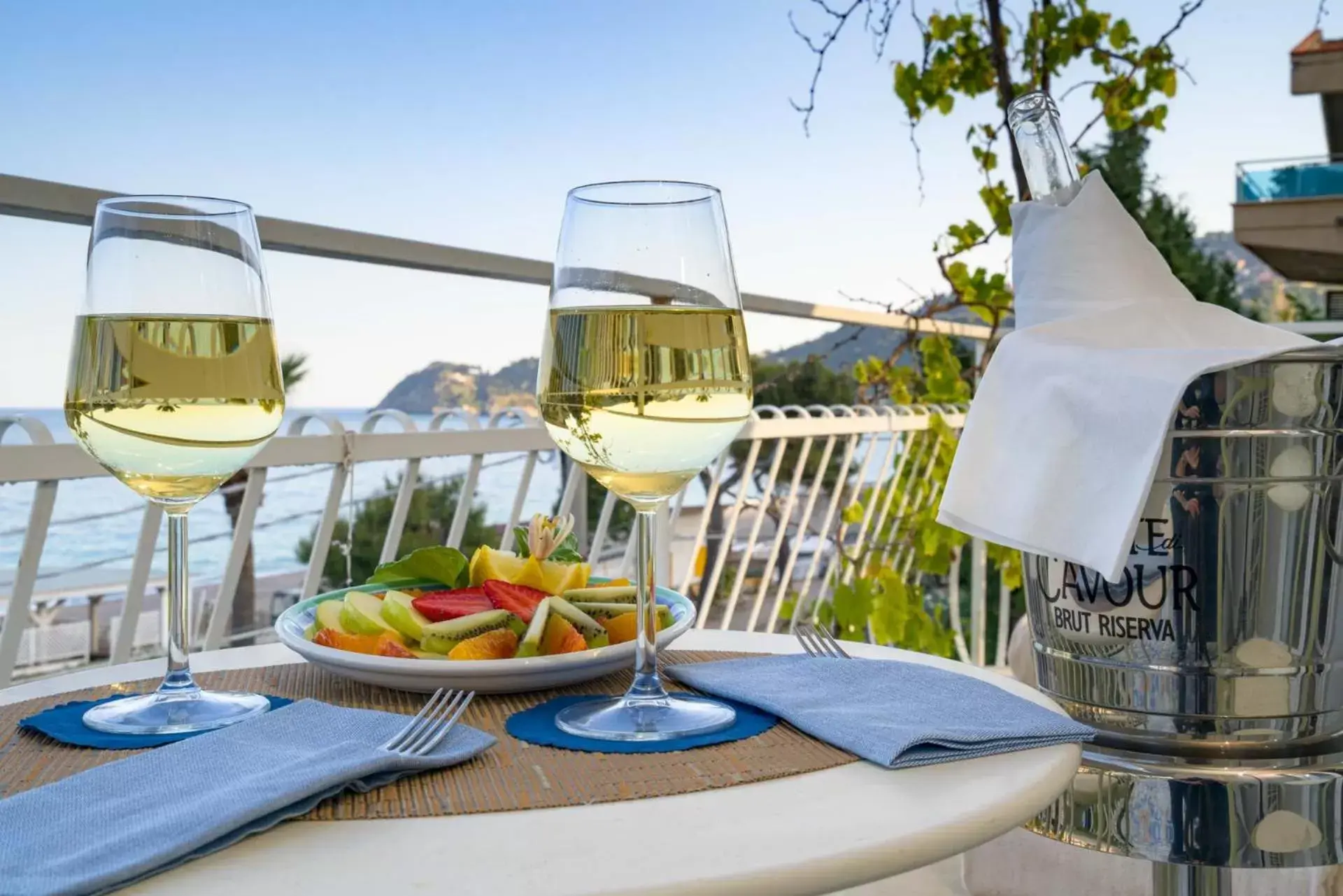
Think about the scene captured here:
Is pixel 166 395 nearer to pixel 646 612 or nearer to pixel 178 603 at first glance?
pixel 178 603

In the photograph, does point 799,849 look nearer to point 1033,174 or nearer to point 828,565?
point 1033,174

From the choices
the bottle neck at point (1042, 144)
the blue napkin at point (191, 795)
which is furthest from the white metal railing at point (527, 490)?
the bottle neck at point (1042, 144)

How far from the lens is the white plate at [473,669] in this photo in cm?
73

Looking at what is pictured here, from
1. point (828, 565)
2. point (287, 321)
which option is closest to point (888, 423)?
point (828, 565)

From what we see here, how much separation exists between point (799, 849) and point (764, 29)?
23.4 m

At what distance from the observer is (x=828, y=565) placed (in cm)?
351

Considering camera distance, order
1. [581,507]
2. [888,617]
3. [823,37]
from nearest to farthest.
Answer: [581,507] → [888,617] → [823,37]

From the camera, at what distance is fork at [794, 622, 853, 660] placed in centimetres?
88

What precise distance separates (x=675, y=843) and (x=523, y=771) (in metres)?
0.13

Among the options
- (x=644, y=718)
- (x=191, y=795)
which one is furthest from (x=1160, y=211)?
(x=191, y=795)

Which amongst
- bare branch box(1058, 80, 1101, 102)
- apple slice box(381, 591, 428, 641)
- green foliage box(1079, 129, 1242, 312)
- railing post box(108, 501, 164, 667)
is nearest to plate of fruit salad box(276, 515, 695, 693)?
apple slice box(381, 591, 428, 641)

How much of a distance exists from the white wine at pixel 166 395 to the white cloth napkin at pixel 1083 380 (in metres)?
0.62

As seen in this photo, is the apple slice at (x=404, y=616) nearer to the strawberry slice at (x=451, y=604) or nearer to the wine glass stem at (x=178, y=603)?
the strawberry slice at (x=451, y=604)

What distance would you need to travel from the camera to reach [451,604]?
823mm
